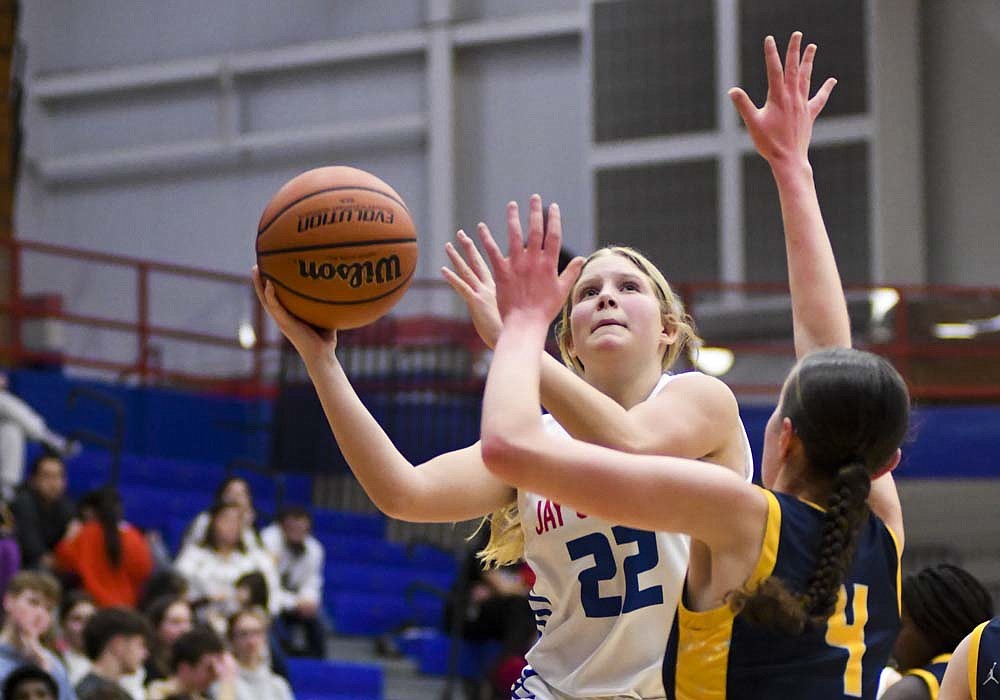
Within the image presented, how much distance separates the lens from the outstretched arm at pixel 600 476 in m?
2.22

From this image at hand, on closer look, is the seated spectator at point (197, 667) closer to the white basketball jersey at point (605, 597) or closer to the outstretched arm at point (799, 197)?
the white basketball jersey at point (605, 597)

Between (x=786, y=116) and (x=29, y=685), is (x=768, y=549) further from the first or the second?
(x=29, y=685)

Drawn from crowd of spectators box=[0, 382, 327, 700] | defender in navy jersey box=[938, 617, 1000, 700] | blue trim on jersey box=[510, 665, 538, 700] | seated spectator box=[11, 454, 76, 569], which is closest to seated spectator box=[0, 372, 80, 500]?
crowd of spectators box=[0, 382, 327, 700]

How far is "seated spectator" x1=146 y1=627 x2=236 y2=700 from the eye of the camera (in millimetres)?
7223

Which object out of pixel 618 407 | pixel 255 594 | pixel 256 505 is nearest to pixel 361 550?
pixel 256 505

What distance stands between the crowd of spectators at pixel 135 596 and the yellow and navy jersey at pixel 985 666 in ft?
13.1

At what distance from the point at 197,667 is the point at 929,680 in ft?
14.7

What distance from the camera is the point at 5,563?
841cm

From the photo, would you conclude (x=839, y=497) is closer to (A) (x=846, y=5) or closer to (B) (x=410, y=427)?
(B) (x=410, y=427)

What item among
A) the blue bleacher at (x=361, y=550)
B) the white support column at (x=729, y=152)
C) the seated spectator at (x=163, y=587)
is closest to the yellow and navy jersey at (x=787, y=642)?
the seated spectator at (x=163, y=587)

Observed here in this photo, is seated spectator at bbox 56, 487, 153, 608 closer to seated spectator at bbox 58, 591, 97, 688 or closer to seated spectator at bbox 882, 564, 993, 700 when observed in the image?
seated spectator at bbox 58, 591, 97, 688

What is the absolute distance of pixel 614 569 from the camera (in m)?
3.29

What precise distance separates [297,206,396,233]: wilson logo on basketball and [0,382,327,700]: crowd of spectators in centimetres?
350

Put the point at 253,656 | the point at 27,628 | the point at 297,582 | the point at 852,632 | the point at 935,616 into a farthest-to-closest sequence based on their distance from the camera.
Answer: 1. the point at 297,582
2. the point at 253,656
3. the point at 27,628
4. the point at 935,616
5. the point at 852,632
